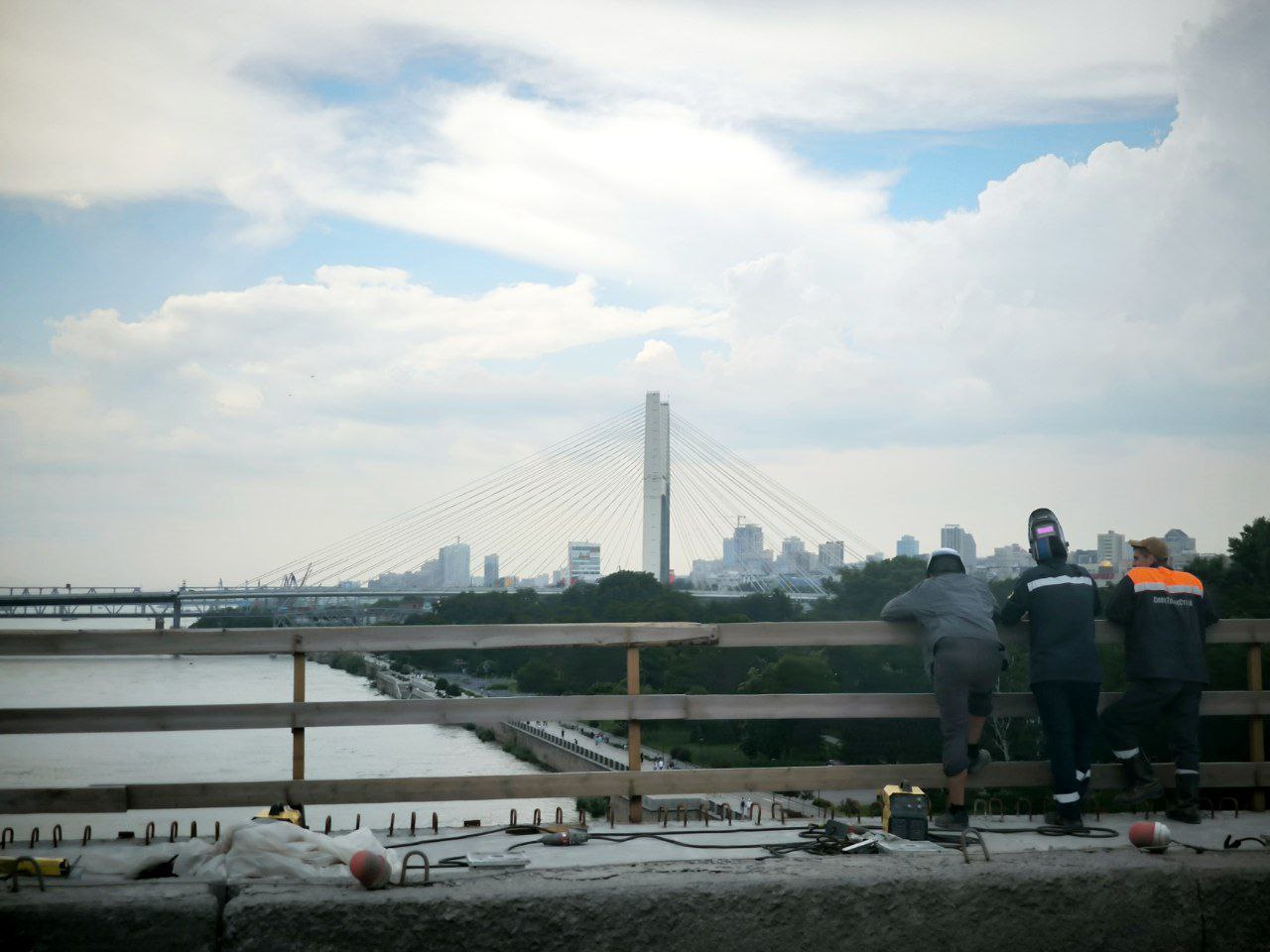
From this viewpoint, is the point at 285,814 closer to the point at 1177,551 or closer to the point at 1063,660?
the point at 1063,660

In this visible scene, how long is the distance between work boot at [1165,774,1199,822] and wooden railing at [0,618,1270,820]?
258 mm

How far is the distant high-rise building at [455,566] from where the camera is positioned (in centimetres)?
5969

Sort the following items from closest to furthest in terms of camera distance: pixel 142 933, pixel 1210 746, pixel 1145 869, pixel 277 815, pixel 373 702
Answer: pixel 142 933 → pixel 1145 869 → pixel 277 815 → pixel 373 702 → pixel 1210 746

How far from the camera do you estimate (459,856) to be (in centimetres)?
440

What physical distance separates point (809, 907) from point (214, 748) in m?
36.7

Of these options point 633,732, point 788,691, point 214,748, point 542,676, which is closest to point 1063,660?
point 633,732

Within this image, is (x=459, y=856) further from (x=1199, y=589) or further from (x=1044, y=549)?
(x=1199, y=589)

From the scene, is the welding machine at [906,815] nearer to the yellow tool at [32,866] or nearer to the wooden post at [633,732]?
the wooden post at [633,732]

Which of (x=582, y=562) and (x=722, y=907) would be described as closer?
(x=722, y=907)

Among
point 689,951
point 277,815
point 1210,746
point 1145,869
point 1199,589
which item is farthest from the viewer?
point 1210,746

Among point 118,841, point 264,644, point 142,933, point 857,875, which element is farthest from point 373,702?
point 857,875

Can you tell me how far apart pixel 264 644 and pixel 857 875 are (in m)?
3.14

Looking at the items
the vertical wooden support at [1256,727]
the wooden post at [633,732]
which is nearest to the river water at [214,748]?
the wooden post at [633,732]

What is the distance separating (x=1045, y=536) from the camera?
5.90 m
